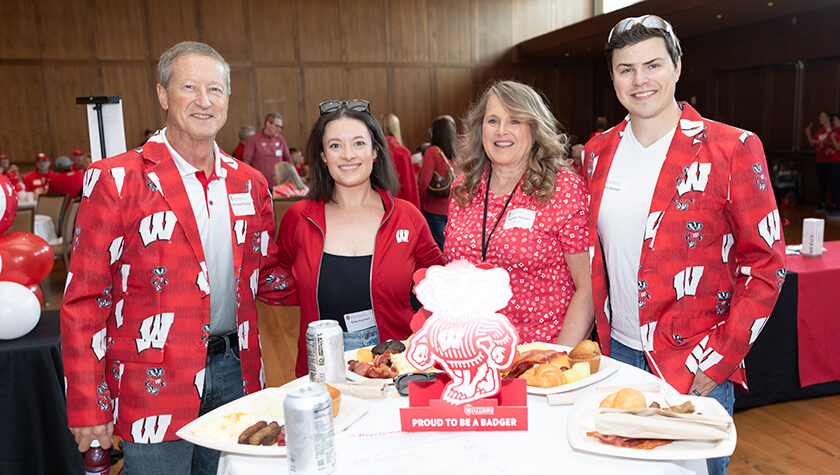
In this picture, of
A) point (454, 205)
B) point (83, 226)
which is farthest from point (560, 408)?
point (83, 226)

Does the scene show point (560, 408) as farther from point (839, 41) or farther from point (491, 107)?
point (839, 41)

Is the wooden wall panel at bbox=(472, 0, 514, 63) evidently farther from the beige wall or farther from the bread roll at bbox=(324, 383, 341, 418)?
the bread roll at bbox=(324, 383, 341, 418)

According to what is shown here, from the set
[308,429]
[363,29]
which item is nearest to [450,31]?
[363,29]

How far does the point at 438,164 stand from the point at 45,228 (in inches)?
186

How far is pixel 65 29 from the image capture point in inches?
441

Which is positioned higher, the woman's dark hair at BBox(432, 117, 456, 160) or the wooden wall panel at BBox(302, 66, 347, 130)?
the wooden wall panel at BBox(302, 66, 347, 130)

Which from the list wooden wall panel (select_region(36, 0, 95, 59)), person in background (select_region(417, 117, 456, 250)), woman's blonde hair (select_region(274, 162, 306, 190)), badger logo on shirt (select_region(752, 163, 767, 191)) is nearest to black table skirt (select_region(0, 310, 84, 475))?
badger logo on shirt (select_region(752, 163, 767, 191))

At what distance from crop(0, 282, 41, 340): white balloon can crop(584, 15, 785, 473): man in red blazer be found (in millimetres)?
2552

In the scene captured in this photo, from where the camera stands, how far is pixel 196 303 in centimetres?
172

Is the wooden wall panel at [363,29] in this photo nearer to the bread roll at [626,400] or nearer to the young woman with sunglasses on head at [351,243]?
the young woman with sunglasses on head at [351,243]

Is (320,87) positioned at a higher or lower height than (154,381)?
higher

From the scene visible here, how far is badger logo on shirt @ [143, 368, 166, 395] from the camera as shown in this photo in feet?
5.55

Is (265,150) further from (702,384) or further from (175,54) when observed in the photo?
(702,384)

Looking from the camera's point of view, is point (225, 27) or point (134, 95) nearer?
point (134, 95)
